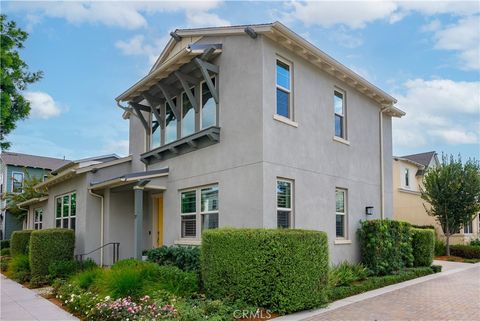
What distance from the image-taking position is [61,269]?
43.6 feet

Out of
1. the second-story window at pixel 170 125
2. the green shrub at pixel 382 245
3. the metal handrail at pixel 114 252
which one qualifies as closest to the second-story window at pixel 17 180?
the metal handrail at pixel 114 252

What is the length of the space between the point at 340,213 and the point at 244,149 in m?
4.45

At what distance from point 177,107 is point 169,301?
24.6 feet

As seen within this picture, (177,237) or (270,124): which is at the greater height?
(270,124)

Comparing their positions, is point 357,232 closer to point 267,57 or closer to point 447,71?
point 267,57

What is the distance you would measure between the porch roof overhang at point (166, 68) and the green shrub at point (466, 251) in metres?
16.9

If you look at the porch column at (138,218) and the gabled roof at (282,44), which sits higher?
the gabled roof at (282,44)

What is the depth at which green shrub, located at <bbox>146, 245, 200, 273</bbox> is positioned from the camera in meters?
10.7

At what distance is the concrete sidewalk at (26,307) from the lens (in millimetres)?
9062

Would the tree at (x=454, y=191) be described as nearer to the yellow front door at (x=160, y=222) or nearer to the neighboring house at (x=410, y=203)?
the neighboring house at (x=410, y=203)

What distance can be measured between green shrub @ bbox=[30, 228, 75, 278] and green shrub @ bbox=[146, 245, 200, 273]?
14.1 ft

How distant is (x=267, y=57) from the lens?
11070 mm

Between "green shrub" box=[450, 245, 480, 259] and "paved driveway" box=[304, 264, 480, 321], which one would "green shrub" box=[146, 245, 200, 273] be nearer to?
"paved driveway" box=[304, 264, 480, 321]

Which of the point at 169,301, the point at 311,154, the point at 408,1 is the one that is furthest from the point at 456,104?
the point at 169,301
